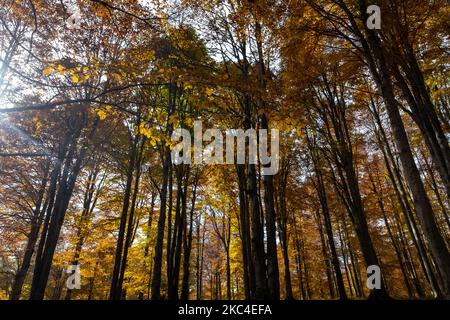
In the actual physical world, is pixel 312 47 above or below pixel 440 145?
above

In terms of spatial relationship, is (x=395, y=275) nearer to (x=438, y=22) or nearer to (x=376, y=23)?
(x=438, y=22)

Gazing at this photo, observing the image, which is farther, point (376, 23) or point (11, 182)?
point (11, 182)

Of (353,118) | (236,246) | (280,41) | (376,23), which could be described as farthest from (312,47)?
(236,246)

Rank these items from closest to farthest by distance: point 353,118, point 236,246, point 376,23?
point 376,23, point 353,118, point 236,246

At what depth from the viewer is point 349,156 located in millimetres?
8945

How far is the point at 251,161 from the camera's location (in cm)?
620

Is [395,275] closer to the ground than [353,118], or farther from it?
closer to the ground
